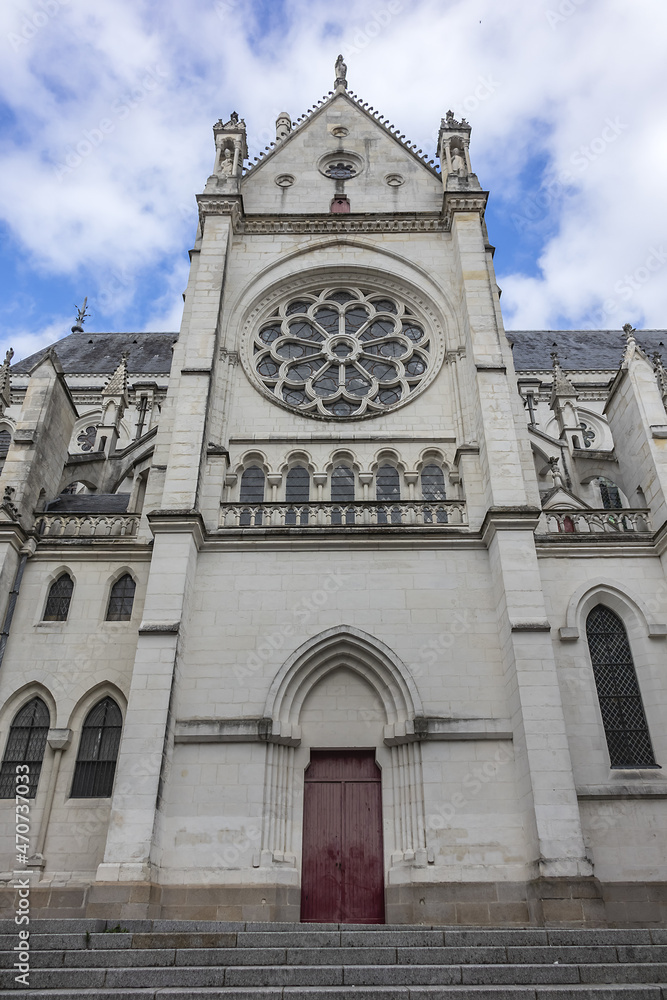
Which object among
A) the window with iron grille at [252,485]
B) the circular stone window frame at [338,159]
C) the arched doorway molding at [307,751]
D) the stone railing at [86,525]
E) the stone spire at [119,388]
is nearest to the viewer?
the arched doorway molding at [307,751]

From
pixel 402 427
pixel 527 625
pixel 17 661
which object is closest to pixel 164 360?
pixel 402 427

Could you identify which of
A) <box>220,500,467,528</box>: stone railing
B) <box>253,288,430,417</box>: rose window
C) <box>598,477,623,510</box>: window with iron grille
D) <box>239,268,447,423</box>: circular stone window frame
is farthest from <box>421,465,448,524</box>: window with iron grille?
<box>598,477,623,510</box>: window with iron grille

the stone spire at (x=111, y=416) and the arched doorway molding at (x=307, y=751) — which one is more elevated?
the stone spire at (x=111, y=416)

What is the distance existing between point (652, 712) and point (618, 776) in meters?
1.19

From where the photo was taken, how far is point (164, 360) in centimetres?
3186

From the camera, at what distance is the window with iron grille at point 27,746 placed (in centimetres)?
1136

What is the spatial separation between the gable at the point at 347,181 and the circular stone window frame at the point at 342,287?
2.01m

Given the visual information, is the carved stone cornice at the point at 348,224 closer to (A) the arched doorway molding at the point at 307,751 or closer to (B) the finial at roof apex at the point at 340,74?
(B) the finial at roof apex at the point at 340,74

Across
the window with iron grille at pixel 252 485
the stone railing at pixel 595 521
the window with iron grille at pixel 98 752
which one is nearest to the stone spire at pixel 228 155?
the window with iron grille at pixel 252 485

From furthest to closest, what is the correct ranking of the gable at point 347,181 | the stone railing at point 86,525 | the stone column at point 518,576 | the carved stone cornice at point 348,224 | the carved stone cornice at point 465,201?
the gable at point 347,181 < the carved stone cornice at point 348,224 < the carved stone cornice at point 465,201 < the stone railing at point 86,525 < the stone column at point 518,576

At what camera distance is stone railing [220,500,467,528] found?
13430mm

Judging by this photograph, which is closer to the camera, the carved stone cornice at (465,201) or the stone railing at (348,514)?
the stone railing at (348,514)

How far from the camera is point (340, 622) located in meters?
12.2

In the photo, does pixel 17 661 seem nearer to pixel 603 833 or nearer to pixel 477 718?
pixel 477 718
